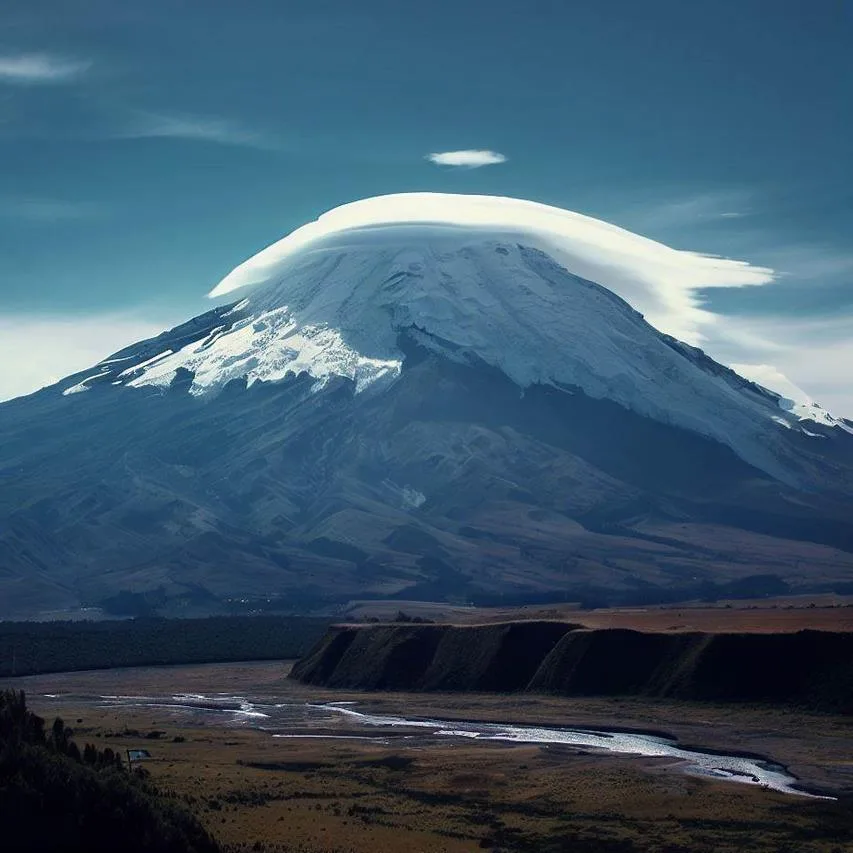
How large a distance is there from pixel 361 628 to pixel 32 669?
42.2m

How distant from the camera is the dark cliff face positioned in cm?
10950

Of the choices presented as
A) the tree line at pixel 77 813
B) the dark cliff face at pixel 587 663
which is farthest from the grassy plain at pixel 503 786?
the tree line at pixel 77 813

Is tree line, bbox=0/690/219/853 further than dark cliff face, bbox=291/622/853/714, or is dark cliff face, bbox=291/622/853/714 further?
dark cliff face, bbox=291/622/853/714

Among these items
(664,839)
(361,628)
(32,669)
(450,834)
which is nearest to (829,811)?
(664,839)

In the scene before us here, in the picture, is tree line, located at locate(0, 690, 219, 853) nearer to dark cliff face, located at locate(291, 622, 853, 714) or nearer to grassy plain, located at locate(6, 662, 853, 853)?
grassy plain, located at locate(6, 662, 853, 853)

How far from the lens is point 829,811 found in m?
72.9

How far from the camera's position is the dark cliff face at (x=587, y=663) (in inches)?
4311

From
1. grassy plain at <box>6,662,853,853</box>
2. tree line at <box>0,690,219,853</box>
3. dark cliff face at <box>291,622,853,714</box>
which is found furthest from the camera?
dark cliff face at <box>291,622,853,714</box>

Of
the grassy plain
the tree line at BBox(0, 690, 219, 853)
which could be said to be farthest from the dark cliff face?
the tree line at BBox(0, 690, 219, 853)

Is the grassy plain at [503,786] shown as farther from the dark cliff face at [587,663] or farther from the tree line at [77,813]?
the tree line at [77,813]

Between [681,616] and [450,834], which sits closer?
[450,834]

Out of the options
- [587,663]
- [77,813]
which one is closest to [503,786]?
[77,813]

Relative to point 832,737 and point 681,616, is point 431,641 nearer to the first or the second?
point 681,616

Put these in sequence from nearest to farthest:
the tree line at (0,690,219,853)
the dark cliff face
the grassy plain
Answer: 1. the tree line at (0,690,219,853)
2. the grassy plain
3. the dark cliff face
